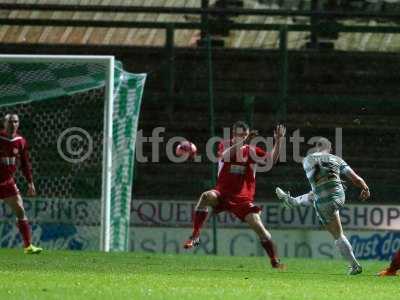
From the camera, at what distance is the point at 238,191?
1568cm

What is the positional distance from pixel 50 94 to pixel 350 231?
539cm

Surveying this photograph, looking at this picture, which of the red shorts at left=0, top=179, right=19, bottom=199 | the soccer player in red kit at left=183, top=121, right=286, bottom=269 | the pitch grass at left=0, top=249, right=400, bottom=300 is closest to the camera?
the pitch grass at left=0, top=249, right=400, bottom=300

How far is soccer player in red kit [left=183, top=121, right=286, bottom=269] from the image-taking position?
50.7ft

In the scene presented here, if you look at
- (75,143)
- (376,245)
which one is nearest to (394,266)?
(376,245)

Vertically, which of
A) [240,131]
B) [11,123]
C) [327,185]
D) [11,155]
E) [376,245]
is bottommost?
[376,245]

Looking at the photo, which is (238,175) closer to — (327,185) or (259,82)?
(327,185)

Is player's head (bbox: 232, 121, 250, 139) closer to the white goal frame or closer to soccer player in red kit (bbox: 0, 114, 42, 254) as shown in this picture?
soccer player in red kit (bbox: 0, 114, 42, 254)

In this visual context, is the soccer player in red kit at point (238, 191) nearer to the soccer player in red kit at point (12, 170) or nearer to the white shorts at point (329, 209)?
the white shorts at point (329, 209)

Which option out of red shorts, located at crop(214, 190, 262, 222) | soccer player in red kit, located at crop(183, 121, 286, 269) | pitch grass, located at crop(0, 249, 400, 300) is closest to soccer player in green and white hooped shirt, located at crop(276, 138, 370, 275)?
pitch grass, located at crop(0, 249, 400, 300)

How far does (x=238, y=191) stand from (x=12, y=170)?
3792 millimetres

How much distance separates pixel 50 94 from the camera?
794 inches

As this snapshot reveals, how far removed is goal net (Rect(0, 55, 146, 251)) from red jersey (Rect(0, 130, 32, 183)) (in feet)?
6.25

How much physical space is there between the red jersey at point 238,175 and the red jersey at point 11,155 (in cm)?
309

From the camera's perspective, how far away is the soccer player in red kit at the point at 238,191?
15.4 metres
